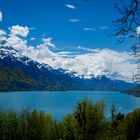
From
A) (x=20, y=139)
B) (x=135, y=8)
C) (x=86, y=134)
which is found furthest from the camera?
(x=20, y=139)

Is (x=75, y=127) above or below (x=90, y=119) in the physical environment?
below

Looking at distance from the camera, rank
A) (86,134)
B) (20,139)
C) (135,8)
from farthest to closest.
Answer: (20,139), (86,134), (135,8)

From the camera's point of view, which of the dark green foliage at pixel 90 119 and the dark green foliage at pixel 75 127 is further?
the dark green foliage at pixel 90 119

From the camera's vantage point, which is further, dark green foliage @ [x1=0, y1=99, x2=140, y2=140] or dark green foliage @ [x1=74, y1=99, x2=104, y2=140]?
dark green foliage @ [x1=74, y1=99, x2=104, y2=140]

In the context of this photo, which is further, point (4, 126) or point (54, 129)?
point (4, 126)

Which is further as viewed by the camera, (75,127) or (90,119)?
(90,119)

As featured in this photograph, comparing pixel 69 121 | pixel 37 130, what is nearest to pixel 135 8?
pixel 69 121

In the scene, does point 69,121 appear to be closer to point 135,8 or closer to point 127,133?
point 127,133

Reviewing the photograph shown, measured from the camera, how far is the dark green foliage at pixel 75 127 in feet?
128

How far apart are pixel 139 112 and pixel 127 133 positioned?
9.35ft

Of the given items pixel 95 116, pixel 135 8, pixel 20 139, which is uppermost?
pixel 135 8

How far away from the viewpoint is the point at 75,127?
129 feet

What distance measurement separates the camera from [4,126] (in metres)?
43.5

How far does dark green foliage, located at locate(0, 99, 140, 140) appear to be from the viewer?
3909 centimetres
